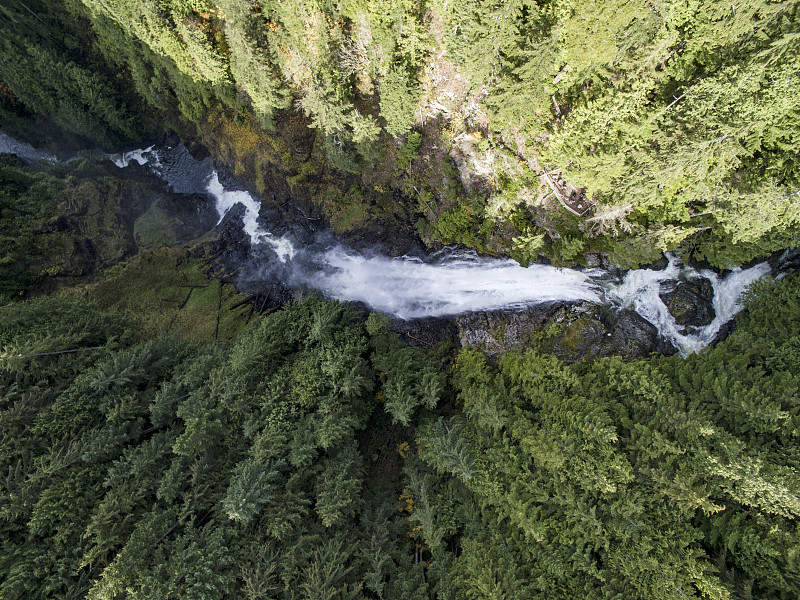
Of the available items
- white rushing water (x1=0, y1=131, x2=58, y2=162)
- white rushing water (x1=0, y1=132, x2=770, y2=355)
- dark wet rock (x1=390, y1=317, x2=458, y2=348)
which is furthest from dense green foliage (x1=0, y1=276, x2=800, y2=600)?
white rushing water (x1=0, y1=131, x2=58, y2=162)

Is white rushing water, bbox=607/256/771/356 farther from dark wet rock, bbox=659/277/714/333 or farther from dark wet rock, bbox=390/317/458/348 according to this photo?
dark wet rock, bbox=390/317/458/348

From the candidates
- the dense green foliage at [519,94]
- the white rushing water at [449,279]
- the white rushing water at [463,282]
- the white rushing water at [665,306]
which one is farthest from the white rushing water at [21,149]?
the white rushing water at [665,306]

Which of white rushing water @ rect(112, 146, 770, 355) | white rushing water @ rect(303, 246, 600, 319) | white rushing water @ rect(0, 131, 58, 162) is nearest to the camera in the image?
white rushing water @ rect(112, 146, 770, 355)

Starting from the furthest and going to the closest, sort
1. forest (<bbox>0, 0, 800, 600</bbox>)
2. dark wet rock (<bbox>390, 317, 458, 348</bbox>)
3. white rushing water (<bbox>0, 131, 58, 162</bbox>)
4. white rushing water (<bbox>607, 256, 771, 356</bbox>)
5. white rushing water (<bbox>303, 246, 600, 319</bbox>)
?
white rushing water (<bbox>0, 131, 58, 162</bbox>) → dark wet rock (<bbox>390, 317, 458, 348</bbox>) → white rushing water (<bbox>303, 246, 600, 319</bbox>) → white rushing water (<bbox>607, 256, 771, 356</bbox>) → forest (<bbox>0, 0, 800, 600</bbox>)

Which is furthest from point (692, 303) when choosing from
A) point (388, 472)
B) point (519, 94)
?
point (388, 472)

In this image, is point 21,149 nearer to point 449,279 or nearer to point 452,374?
point 449,279

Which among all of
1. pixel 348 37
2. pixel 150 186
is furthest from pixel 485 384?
pixel 150 186
